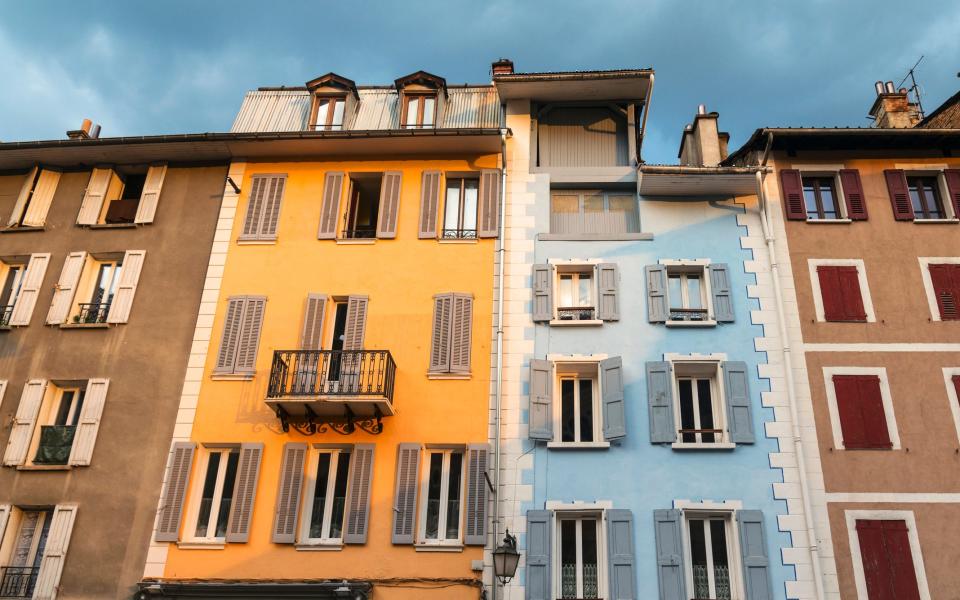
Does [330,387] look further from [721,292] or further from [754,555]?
[754,555]

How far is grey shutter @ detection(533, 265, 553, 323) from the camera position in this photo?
52.3 feet

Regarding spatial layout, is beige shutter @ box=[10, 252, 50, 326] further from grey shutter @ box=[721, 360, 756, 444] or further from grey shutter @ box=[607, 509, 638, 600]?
grey shutter @ box=[721, 360, 756, 444]

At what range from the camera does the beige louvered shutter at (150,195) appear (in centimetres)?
1777

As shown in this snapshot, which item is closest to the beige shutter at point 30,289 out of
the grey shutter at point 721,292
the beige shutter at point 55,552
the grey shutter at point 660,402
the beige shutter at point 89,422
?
the beige shutter at point 89,422

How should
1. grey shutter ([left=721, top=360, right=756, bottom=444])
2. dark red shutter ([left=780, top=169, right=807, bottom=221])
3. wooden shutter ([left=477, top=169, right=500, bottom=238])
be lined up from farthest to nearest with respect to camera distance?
wooden shutter ([left=477, top=169, right=500, bottom=238])
dark red shutter ([left=780, top=169, right=807, bottom=221])
grey shutter ([left=721, top=360, right=756, bottom=444])

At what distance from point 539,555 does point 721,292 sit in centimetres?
641

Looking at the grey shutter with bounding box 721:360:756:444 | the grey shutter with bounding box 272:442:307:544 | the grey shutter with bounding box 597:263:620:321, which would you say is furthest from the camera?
the grey shutter with bounding box 597:263:620:321

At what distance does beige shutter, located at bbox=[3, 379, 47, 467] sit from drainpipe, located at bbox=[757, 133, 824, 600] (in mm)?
14649

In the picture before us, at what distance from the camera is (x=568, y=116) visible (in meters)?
18.8

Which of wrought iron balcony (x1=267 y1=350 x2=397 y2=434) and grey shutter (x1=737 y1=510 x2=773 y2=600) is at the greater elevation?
wrought iron balcony (x1=267 y1=350 x2=397 y2=434)

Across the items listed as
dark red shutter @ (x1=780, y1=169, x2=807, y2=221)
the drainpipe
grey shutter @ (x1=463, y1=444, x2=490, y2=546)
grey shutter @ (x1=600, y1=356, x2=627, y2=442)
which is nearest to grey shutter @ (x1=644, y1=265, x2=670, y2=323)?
grey shutter @ (x1=600, y1=356, x2=627, y2=442)

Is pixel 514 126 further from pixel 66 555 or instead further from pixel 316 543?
pixel 66 555

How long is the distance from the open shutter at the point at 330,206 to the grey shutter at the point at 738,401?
868 cm

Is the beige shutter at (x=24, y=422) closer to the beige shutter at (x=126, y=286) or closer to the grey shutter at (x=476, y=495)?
the beige shutter at (x=126, y=286)
